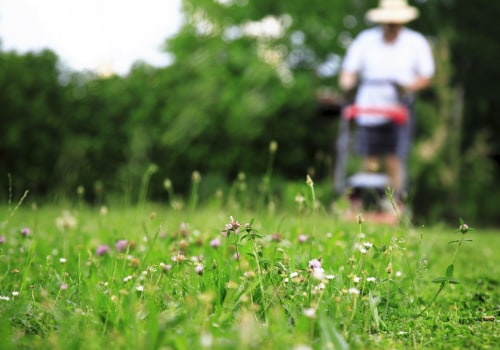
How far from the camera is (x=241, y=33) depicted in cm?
1449

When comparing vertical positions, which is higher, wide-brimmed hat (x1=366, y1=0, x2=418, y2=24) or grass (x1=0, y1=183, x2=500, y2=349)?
wide-brimmed hat (x1=366, y1=0, x2=418, y2=24)

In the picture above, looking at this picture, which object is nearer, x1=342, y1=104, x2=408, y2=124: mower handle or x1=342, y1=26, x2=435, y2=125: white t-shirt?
x1=342, y1=104, x2=408, y2=124: mower handle

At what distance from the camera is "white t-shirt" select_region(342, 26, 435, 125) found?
239 inches

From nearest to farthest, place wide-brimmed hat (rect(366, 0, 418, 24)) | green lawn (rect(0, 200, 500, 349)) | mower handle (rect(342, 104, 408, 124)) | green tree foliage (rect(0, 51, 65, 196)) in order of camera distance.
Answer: green lawn (rect(0, 200, 500, 349)) → mower handle (rect(342, 104, 408, 124)) → wide-brimmed hat (rect(366, 0, 418, 24)) → green tree foliage (rect(0, 51, 65, 196))

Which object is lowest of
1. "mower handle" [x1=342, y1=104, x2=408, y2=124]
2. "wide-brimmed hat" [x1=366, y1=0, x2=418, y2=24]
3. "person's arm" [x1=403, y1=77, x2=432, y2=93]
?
"mower handle" [x1=342, y1=104, x2=408, y2=124]

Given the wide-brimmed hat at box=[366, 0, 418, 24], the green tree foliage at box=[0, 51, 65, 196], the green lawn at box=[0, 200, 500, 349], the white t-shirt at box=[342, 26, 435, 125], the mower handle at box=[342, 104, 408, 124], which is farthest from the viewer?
the green tree foliage at box=[0, 51, 65, 196]

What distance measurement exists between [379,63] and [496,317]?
433cm

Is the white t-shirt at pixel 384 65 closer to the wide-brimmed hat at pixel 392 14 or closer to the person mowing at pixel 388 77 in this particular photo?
the person mowing at pixel 388 77

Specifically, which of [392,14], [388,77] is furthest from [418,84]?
[392,14]

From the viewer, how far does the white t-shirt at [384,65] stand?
6078mm

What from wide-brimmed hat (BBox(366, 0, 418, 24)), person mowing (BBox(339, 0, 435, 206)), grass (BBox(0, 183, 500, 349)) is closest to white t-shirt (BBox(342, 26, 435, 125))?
person mowing (BBox(339, 0, 435, 206))

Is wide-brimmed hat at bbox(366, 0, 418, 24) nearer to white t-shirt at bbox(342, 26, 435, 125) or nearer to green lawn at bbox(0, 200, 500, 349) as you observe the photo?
white t-shirt at bbox(342, 26, 435, 125)

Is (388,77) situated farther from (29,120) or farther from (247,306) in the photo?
(29,120)

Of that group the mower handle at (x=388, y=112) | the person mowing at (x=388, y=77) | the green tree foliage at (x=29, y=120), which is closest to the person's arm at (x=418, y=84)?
the person mowing at (x=388, y=77)
